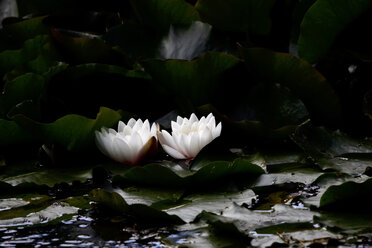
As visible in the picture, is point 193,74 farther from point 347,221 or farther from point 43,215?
point 347,221

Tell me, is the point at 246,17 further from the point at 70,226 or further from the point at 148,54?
the point at 70,226

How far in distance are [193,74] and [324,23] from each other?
1.77 ft

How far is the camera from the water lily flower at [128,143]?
1.98 m

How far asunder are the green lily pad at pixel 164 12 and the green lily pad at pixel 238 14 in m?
0.06

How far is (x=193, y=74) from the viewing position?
2303mm

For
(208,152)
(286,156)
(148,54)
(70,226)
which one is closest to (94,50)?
(148,54)

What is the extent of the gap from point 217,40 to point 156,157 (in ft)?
2.23

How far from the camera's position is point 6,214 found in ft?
5.45

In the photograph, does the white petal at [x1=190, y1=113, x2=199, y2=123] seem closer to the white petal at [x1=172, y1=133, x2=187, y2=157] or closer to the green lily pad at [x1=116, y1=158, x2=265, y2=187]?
the white petal at [x1=172, y1=133, x2=187, y2=157]

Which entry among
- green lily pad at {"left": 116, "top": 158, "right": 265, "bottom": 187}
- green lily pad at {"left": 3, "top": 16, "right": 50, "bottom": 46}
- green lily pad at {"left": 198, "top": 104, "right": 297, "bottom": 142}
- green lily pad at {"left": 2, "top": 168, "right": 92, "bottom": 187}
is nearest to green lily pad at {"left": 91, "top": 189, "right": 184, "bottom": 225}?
green lily pad at {"left": 116, "top": 158, "right": 265, "bottom": 187}

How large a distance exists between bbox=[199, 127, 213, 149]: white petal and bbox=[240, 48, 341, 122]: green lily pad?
0.40m

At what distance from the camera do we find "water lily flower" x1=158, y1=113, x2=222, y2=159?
6.52 feet

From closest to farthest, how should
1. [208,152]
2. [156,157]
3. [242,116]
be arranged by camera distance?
1. [208,152]
2. [156,157]
3. [242,116]

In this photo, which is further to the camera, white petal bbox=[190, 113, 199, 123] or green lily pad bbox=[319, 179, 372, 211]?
white petal bbox=[190, 113, 199, 123]
